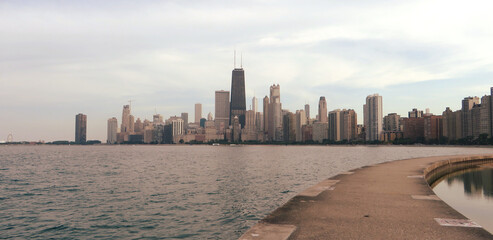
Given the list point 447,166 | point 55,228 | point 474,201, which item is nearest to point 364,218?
point 474,201

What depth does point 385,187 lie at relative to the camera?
19578mm

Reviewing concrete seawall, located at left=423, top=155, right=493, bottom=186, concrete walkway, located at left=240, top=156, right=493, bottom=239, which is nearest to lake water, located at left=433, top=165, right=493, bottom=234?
concrete walkway, located at left=240, top=156, right=493, bottom=239

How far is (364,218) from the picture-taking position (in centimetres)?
1170

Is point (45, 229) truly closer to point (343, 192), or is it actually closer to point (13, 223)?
point (13, 223)

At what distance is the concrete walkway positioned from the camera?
967 cm

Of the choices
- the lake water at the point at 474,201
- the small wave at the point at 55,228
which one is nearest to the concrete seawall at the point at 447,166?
the lake water at the point at 474,201

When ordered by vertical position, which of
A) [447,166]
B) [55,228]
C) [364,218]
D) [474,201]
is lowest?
[55,228]

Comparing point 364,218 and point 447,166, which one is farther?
point 447,166

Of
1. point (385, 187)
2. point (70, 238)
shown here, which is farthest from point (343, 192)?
point (70, 238)

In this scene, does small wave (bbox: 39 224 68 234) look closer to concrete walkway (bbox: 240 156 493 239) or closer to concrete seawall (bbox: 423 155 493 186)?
concrete walkway (bbox: 240 156 493 239)

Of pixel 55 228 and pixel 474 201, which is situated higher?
pixel 474 201

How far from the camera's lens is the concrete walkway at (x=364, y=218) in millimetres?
9674

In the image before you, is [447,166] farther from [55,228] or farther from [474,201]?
[55,228]

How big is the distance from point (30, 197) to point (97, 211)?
438 inches
